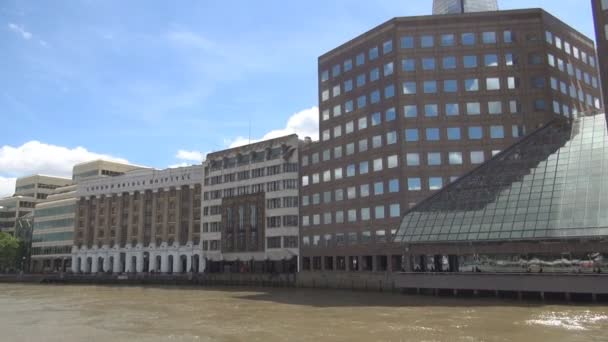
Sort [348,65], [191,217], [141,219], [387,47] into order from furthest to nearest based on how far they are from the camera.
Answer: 1. [141,219]
2. [191,217]
3. [348,65]
4. [387,47]

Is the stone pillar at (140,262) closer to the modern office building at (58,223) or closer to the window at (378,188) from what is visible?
the modern office building at (58,223)

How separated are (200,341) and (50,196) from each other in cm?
16361

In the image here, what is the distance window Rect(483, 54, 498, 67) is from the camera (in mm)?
91062

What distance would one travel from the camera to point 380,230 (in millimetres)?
94000

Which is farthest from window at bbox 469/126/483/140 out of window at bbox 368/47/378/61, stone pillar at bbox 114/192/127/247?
stone pillar at bbox 114/192/127/247

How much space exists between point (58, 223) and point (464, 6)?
140 meters

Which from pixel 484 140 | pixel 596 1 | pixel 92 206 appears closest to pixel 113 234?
pixel 92 206

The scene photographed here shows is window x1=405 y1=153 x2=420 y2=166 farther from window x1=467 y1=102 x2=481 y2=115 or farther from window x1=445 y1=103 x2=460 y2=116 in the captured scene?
window x1=467 y1=102 x2=481 y2=115

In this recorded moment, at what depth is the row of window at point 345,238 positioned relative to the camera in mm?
94000

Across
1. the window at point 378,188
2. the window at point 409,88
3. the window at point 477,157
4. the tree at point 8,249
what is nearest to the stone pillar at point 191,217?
the tree at point 8,249

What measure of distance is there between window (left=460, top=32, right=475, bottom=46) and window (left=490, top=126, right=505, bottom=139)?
51.5 ft

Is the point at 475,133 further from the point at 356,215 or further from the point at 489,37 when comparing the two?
the point at 356,215

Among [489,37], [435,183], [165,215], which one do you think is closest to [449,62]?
[489,37]

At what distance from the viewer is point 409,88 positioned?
93500 millimetres
